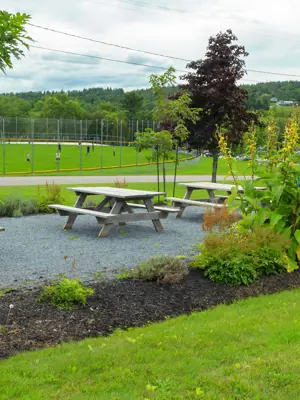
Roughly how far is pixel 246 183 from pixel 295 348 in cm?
376

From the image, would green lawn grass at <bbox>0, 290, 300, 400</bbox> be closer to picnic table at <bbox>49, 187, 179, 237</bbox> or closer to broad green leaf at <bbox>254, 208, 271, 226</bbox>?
broad green leaf at <bbox>254, 208, 271, 226</bbox>

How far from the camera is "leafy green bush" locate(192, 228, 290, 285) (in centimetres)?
622

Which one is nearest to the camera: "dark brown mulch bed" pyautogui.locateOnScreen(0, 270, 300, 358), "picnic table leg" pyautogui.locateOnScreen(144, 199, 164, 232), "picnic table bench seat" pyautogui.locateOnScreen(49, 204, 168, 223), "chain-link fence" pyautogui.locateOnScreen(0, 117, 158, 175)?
"dark brown mulch bed" pyautogui.locateOnScreen(0, 270, 300, 358)

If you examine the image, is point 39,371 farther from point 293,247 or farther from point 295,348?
point 293,247

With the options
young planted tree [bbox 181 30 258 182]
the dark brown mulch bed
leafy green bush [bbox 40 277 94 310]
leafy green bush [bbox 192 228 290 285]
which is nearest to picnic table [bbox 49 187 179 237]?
leafy green bush [bbox 192 228 290 285]

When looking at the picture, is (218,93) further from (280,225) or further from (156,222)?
(280,225)

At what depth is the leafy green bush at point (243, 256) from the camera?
622 cm

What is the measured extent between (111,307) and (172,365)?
5.21ft

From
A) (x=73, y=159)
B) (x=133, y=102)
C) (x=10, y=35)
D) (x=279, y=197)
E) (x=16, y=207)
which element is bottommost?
(x=73, y=159)

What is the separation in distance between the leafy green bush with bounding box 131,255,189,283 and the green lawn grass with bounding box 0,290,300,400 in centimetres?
123

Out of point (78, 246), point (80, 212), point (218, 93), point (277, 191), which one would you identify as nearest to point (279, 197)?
point (277, 191)

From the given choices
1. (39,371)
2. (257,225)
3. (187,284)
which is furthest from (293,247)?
(39,371)

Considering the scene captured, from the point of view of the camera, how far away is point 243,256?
647 centimetres

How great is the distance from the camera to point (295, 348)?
13.4ft
